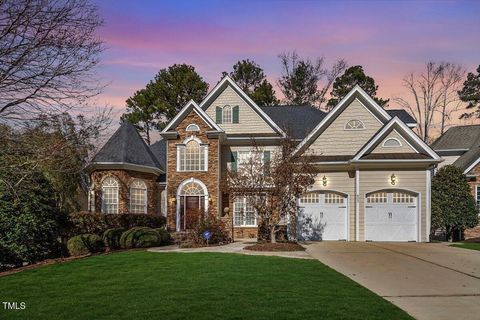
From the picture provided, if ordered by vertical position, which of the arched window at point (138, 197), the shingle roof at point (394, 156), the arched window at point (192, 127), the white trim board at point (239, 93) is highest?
the white trim board at point (239, 93)

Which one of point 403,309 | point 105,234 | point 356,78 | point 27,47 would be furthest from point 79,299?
point 356,78

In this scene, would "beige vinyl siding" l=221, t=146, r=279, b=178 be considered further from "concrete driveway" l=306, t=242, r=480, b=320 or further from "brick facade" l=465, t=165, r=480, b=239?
"brick facade" l=465, t=165, r=480, b=239

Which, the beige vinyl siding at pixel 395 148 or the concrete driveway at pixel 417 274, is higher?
the beige vinyl siding at pixel 395 148

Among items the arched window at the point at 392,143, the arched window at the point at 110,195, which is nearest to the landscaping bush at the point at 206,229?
the arched window at the point at 110,195

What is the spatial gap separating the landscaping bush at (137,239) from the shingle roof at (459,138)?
22.4 m

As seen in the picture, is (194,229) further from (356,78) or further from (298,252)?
(356,78)

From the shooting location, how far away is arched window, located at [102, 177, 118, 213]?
25328mm

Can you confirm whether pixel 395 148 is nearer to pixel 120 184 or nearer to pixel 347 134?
pixel 347 134

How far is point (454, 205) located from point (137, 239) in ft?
49.9

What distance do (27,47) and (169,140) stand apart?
17.7 m

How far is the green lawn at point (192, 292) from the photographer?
766cm

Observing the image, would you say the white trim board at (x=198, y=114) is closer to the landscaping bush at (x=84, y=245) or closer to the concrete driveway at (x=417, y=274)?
the landscaping bush at (x=84, y=245)

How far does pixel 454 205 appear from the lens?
23531 millimetres

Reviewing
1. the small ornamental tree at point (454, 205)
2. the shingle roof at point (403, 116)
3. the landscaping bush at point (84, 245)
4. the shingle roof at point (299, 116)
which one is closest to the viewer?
the landscaping bush at point (84, 245)
